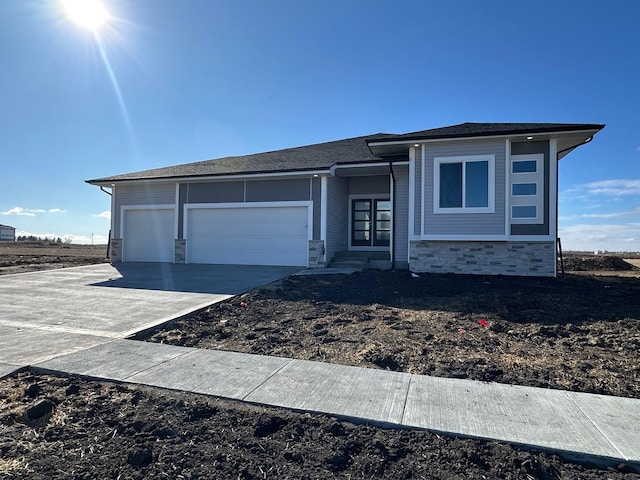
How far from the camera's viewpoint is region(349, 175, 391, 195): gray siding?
15.0m

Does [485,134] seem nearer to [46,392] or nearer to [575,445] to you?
[575,445]

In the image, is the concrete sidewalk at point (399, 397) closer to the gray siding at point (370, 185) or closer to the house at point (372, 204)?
the house at point (372, 204)

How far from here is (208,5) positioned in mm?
9461

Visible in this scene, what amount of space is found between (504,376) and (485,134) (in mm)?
8289

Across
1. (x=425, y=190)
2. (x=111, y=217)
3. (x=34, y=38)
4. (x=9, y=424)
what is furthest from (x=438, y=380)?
(x=111, y=217)

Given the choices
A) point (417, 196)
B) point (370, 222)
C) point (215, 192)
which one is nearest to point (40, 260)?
point (215, 192)

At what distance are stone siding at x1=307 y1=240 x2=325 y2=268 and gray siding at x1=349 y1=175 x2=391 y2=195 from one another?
11.2ft

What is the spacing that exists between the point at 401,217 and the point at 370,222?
232cm

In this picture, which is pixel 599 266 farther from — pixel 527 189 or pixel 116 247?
pixel 116 247

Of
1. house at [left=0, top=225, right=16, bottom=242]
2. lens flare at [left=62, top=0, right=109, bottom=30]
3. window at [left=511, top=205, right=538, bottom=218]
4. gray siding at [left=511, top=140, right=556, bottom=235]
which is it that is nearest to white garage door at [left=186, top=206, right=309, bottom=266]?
window at [left=511, top=205, right=538, bottom=218]

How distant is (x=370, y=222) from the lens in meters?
15.4

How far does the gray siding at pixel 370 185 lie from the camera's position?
49.3ft

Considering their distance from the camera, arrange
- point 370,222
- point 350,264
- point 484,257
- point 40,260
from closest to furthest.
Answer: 1. point 484,257
2. point 350,264
3. point 370,222
4. point 40,260

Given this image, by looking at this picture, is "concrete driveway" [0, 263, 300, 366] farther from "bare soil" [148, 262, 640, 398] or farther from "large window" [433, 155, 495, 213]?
"large window" [433, 155, 495, 213]
